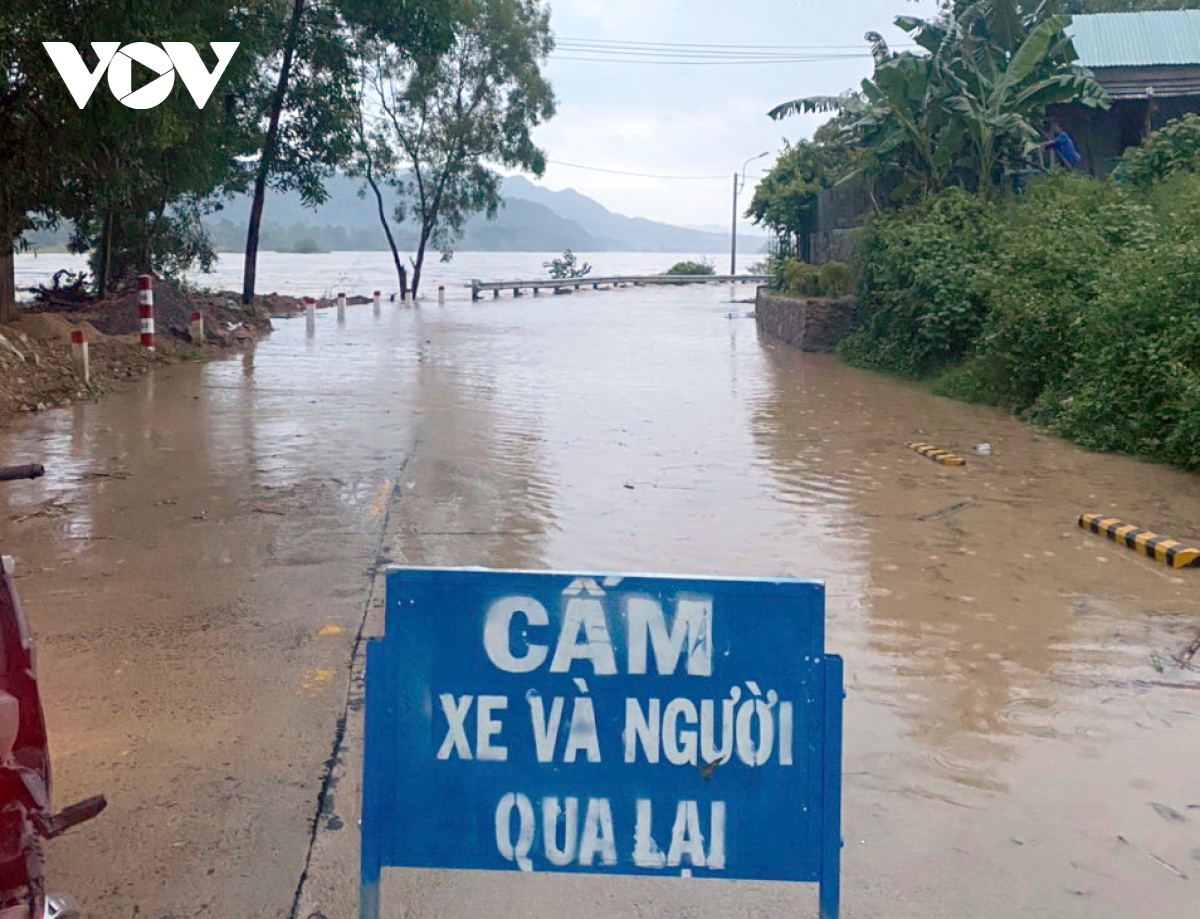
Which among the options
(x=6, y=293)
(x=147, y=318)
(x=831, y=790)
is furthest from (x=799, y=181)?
(x=831, y=790)

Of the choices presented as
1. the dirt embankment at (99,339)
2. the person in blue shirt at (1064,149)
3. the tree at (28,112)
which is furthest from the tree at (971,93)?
the tree at (28,112)

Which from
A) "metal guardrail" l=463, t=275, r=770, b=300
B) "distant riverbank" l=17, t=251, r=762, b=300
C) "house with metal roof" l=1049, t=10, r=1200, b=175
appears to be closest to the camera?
"house with metal roof" l=1049, t=10, r=1200, b=175

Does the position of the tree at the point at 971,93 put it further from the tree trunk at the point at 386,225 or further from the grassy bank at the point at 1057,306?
the tree trunk at the point at 386,225

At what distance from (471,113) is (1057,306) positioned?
31.6m

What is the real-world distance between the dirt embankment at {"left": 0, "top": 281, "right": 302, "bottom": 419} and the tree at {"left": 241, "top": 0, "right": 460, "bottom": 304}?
125 inches

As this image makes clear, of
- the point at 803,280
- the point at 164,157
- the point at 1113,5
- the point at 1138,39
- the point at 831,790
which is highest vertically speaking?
the point at 1113,5

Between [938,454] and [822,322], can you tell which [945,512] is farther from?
[822,322]

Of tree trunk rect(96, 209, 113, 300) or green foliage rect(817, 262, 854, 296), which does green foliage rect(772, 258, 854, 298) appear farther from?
tree trunk rect(96, 209, 113, 300)

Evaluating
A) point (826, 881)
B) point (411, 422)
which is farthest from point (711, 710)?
point (411, 422)

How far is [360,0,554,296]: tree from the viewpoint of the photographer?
1590 inches

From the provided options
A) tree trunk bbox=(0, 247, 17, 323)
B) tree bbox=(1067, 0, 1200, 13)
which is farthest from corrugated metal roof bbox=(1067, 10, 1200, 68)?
tree trunk bbox=(0, 247, 17, 323)

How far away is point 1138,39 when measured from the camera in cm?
2381

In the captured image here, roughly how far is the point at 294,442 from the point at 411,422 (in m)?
1.68

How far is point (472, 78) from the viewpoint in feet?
136
